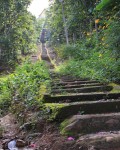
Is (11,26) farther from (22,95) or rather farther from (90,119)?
(90,119)

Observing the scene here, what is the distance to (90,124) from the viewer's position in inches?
146

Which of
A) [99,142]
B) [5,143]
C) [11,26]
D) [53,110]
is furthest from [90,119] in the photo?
[11,26]

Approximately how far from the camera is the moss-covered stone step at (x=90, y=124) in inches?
144

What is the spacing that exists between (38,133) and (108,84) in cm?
263

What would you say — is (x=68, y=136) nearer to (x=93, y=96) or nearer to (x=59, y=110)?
(x=59, y=110)

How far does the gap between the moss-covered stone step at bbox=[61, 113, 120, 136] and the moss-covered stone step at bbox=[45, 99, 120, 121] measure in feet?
0.99

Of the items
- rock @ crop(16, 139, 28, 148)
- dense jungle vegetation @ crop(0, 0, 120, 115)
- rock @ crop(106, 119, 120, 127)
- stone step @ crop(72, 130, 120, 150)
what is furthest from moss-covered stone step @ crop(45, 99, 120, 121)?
dense jungle vegetation @ crop(0, 0, 120, 115)

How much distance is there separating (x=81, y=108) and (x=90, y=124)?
51 cm

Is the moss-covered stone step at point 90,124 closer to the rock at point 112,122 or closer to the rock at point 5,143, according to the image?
the rock at point 112,122

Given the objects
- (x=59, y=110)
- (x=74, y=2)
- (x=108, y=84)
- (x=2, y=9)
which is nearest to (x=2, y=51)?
(x=2, y=9)

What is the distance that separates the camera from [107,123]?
3.72 m

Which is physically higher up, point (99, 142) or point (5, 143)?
point (99, 142)

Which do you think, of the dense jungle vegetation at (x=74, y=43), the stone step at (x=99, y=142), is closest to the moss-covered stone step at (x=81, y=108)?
the stone step at (x=99, y=142)

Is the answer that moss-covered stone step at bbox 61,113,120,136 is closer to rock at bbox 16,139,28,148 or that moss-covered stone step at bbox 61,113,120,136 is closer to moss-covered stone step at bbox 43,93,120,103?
rock at bbox 16,139,28,148
